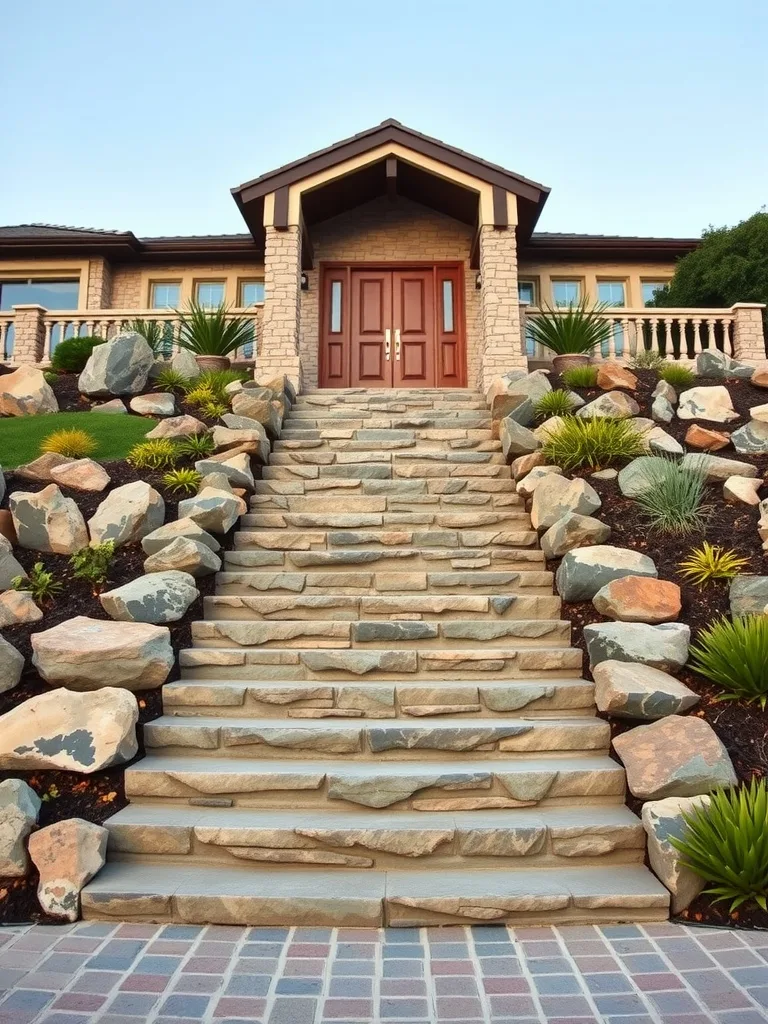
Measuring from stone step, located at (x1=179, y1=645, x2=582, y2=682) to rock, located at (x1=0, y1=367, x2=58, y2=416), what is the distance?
5.20 metres

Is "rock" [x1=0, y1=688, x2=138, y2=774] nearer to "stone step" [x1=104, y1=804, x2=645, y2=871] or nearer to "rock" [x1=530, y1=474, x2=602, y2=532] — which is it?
"stone step" [x1=104, y1=804, x2=645, y2=871]

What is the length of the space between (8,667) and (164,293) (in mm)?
11760

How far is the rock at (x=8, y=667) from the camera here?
12.9 feet

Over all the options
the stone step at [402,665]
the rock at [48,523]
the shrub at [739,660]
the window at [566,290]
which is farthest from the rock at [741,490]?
the window at [566,290]

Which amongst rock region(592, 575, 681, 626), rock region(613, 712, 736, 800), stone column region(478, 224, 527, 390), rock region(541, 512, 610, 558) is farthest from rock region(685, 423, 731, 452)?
rock region(613, 712, 736, 800)

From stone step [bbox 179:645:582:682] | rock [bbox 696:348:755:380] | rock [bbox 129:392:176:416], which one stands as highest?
rock [bbox 696:348:755:380]

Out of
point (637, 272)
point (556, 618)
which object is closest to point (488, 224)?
point (637, 272)

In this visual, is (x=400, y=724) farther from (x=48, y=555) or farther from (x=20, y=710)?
(x=48, y=555)

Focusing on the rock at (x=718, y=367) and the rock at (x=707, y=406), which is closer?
the rock at (x=707, y=406)

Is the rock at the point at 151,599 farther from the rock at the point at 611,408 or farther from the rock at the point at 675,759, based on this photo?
the rock at the point at 611,408

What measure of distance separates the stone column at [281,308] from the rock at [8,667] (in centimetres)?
621

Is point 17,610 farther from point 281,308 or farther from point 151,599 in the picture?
point 281,308

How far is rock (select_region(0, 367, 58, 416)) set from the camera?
8.23 m

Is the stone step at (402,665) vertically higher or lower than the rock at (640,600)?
lower
